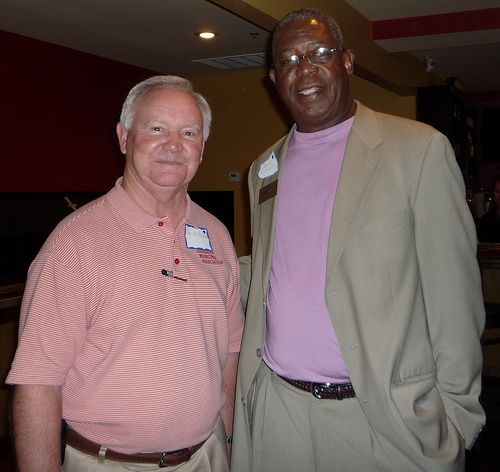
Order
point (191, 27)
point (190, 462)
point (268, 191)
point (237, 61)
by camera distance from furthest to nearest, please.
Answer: point (237, 61) < point (191, 27) < point (268, 191) < point (190, 462)

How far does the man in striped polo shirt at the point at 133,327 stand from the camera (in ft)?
4.10

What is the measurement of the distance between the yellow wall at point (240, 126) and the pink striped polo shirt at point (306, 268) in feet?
19.0

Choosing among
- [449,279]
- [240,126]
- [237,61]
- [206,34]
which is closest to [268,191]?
[449,279]

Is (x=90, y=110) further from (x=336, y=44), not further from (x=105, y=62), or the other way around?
(x=336, y=44)

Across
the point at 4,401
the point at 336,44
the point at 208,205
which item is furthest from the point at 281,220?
the point at 208,205

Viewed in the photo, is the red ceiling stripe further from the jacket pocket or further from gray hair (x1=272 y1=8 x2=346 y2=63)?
the jacket pocket

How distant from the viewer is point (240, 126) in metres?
7.79

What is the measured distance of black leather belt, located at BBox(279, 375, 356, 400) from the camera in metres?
1.41

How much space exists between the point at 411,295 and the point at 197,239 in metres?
0.61

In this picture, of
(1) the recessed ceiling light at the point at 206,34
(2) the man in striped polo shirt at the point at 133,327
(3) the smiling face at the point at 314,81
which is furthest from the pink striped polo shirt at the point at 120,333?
(1) the recessed ceiling light at the point at 206,34

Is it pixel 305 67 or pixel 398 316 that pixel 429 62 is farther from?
pixel 398 316

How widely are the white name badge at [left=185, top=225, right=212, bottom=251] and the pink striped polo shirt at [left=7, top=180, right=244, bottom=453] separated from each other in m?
0.07

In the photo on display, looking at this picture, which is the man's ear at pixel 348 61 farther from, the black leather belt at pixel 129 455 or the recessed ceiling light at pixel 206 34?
the recessed ceiling light at pixel 206 34

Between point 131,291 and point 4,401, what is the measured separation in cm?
199
